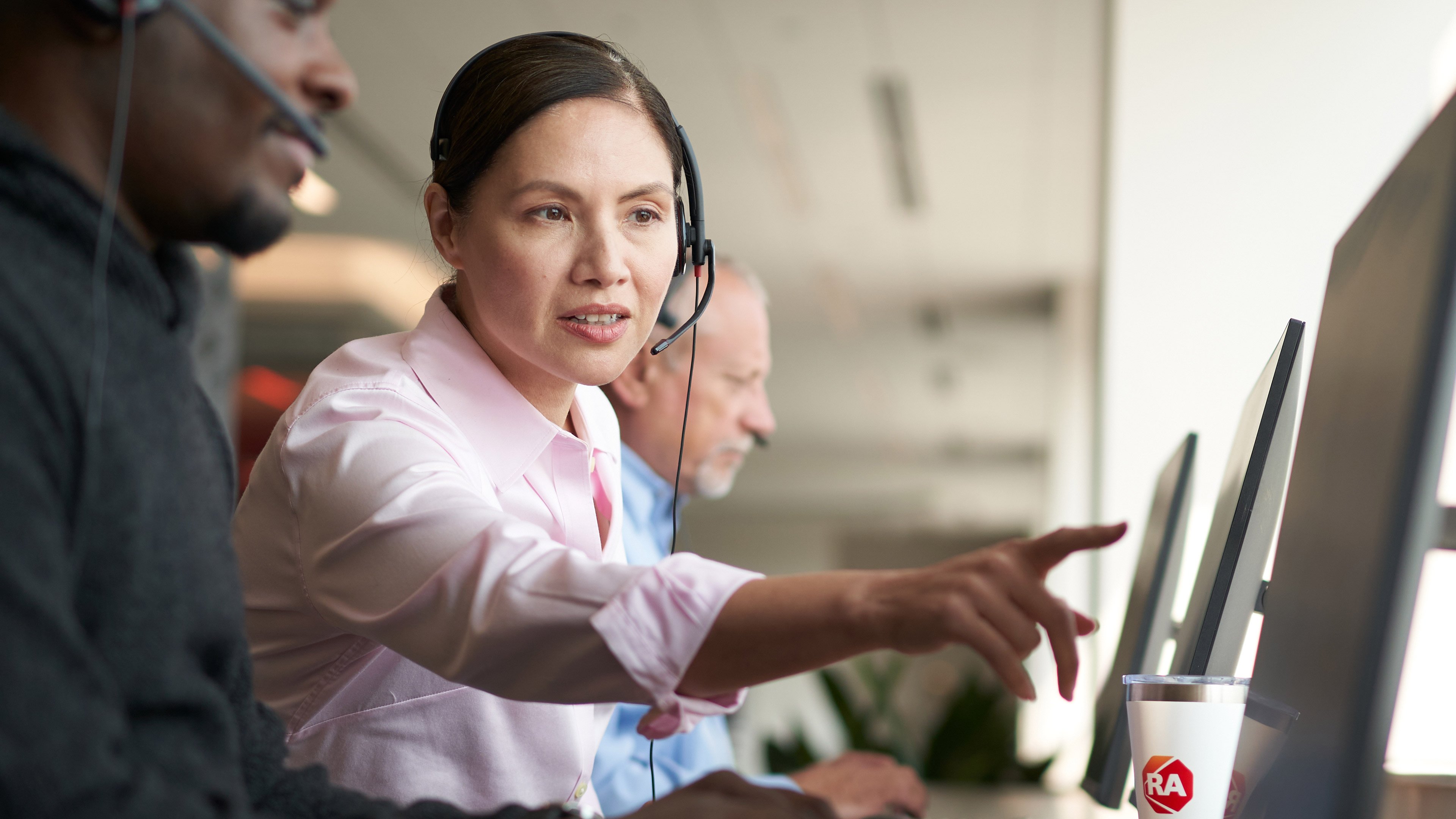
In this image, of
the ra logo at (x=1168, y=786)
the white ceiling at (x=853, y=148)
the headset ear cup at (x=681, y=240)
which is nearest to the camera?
the ra logo at (x=1168, y=786)

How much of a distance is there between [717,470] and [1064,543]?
1.50 metres

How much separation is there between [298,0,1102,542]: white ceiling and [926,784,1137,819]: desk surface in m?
0.90

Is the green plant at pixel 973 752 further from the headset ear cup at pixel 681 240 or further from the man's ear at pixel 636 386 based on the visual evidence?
the headset ear cup at pixel 681 240

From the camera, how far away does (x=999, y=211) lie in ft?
16.5

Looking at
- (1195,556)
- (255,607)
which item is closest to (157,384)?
(255,607)

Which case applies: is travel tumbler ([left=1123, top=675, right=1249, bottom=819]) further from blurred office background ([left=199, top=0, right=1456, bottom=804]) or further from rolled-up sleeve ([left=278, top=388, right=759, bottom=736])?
rolled-up sleeve ([left=278, top=388, right=759, bottom=736])

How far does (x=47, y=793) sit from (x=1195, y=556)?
204cm

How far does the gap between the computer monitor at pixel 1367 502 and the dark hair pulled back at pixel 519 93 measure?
0.55 meters

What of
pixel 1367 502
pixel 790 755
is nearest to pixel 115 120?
pixel 1367 502

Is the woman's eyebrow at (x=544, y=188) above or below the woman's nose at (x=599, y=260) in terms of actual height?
above

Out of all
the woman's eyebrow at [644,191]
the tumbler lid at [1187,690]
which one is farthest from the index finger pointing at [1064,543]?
the woman's eyebrow at [644,191]

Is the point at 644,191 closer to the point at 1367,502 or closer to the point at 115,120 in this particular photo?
the point at 115,120

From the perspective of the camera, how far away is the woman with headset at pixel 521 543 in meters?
0.54

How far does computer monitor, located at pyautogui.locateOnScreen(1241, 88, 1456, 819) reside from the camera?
0.50m
